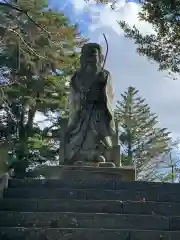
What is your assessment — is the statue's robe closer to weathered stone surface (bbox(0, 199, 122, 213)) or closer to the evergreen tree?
weathered stone surface (bbox(0, 199, 122, 213))

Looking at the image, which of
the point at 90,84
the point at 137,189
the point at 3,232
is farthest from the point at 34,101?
the point at 3,232

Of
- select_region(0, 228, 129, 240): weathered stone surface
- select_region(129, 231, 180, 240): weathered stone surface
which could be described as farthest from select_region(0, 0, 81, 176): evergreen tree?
select_region(129, 231, 180, 240): weathered stone surface

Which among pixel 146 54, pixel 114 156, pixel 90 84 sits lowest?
pixel 114 156

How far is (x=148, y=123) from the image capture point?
33000 millimetres

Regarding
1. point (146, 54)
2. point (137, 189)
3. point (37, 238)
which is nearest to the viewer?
point (37, 238)

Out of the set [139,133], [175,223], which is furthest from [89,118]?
[139,133]

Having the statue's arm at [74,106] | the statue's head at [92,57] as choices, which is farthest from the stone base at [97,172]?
the statue's head at [92,57]

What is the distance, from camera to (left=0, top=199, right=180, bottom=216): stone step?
6.39m

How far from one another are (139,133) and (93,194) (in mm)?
25694

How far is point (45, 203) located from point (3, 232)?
94 centimetres

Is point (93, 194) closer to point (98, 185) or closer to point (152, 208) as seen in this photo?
point (98, 185)

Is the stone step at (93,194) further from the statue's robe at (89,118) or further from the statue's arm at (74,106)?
the statue's arm at (74,106)

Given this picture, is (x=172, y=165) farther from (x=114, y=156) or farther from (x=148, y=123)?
(x=114, y=156)

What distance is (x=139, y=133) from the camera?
32406mm
